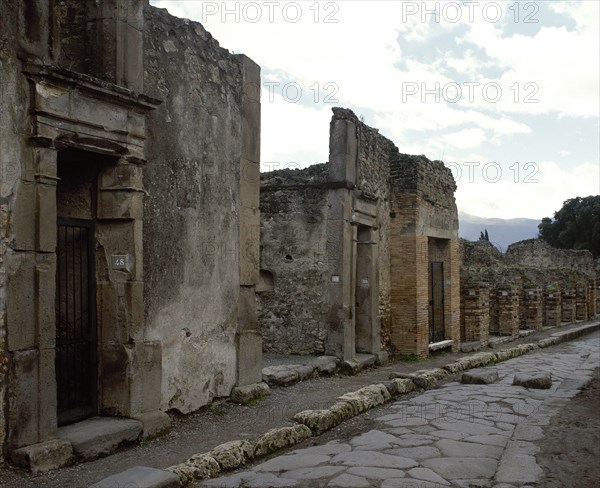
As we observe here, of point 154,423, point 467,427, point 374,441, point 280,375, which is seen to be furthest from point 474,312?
point 154,423

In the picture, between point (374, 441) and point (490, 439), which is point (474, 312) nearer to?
point (490, 439)

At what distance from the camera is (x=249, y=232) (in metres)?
7.52

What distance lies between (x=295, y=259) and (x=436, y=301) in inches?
180

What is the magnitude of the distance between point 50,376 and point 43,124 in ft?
6.05

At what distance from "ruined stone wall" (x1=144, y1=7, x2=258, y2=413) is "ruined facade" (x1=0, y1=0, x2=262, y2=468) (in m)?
0.02

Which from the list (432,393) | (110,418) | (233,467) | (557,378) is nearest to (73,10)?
(110,418)

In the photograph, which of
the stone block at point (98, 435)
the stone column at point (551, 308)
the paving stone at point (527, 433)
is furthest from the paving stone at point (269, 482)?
the stone column at point (551, 308)

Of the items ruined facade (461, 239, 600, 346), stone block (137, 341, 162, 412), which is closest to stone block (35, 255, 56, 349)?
stone block (137, 341, 162, 412)

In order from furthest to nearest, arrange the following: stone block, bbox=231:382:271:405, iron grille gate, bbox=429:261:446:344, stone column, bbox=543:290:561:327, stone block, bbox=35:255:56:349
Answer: stone column, bbox=543:290:561:327
iron grille gate, bbox=429:261:446:344
stone block, bbox=231:382:271:405
stone block, bbox=35:255:56:349

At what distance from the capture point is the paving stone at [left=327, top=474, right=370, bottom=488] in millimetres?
4375

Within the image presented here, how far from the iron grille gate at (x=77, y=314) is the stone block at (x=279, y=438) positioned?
4.96 ft

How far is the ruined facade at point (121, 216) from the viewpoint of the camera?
466 centimetres

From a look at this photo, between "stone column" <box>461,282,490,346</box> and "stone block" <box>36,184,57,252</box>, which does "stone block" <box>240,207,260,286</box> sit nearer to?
"stone block" <box>36,184,57,252</box>

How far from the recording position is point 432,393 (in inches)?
324
